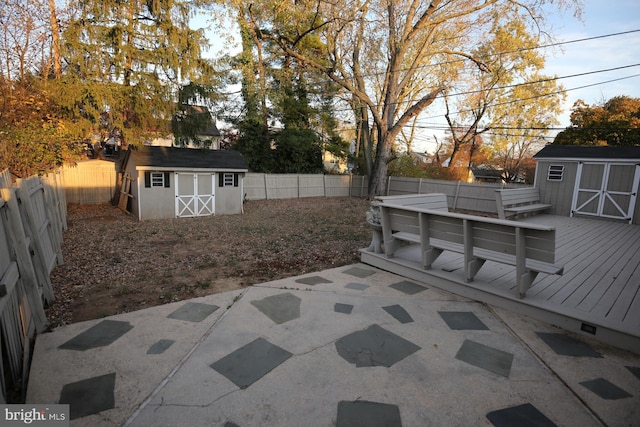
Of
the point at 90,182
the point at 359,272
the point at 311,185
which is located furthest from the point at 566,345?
the point at 311,185

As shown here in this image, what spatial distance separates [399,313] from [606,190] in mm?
10906

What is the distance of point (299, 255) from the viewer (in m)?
6.56

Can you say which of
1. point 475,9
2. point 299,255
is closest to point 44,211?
point 299,255

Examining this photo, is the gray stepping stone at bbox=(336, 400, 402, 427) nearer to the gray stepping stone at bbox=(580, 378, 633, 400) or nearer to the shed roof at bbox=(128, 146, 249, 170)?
the gray stepping stone at bbox=(580, 378, 633, 400)

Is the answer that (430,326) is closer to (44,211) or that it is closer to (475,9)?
(44,211)

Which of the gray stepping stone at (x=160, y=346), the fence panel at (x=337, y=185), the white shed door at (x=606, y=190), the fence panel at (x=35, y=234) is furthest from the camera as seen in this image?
the fence panel at (x=337, y=185)

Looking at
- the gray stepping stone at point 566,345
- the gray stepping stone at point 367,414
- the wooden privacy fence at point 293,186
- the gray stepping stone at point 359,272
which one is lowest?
the gray stepping stone at point 367,414

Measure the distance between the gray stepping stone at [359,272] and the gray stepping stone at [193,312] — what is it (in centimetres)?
211

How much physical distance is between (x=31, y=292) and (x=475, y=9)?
17542mm

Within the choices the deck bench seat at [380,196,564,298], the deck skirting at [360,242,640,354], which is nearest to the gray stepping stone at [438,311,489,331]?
the deck skirting at [360,242,640,354]

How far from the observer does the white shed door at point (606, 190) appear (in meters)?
9.84

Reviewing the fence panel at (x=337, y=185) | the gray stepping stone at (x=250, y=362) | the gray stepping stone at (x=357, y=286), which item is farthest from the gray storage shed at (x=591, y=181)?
the gray stepping stone at (x=250, y=362)

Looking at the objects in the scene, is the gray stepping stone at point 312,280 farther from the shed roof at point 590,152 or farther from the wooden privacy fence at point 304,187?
the shed roof at point 590,152

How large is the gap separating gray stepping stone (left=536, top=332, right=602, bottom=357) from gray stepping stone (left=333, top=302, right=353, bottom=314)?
1.91 metres
